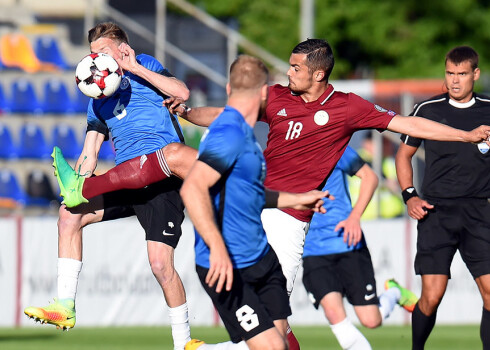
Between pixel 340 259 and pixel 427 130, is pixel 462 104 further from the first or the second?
pixel 340 259

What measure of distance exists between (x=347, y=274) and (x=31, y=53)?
12352 mm

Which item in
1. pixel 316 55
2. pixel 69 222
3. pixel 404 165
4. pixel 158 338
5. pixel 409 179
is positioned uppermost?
pixel 316 55

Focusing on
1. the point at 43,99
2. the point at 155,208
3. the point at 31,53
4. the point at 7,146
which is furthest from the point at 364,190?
the point at 31,53

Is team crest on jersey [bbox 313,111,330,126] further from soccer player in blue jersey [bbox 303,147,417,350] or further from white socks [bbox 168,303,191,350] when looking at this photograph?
white socks [bbox 168,303,191,350]

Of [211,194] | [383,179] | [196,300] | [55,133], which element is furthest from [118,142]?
[55,133]

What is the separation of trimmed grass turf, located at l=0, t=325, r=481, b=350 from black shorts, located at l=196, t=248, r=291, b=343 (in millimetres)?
5497

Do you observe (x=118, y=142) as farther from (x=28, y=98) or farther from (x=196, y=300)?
(x=28, y=98)

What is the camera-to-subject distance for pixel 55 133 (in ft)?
64.4

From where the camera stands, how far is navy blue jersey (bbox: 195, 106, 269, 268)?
6.71 m

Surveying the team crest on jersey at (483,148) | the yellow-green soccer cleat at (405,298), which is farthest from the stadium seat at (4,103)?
the team crest on jersey at (483,148)

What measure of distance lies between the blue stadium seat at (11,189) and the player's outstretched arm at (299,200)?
482 inches

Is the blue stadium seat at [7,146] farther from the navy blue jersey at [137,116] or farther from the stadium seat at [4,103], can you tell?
the navy blue jersey at [137,116]

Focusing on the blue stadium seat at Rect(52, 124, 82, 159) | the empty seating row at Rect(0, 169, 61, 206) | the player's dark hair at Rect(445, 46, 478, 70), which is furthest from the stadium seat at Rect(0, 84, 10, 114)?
the player's dark hair at Rect(445, 46, 478, 70)

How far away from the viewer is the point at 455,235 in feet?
31.4
